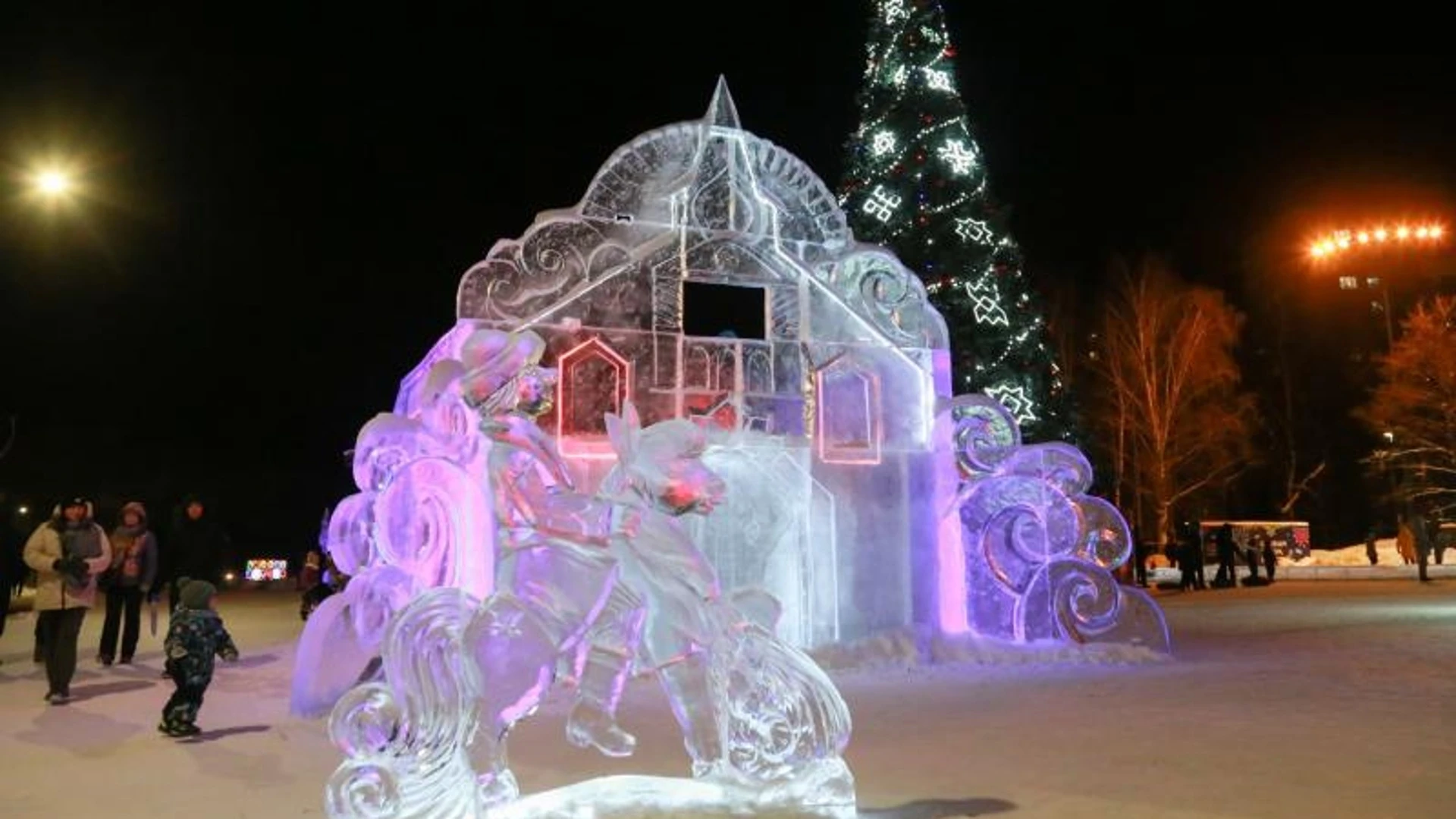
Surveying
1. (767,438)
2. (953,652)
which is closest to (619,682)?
(767,438)

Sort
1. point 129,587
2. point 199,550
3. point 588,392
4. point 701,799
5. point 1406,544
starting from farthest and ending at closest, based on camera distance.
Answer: point 1406,544, point 129,587, point 588,392, point 199,550, point 701,799

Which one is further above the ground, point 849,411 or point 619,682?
point 849,411

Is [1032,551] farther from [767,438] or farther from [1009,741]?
[1009,741]

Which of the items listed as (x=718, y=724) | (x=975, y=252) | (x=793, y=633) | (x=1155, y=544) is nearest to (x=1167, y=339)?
(x=1155, y=544)

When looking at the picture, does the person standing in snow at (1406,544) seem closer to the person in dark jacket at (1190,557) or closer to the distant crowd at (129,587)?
the person in dark jacket at (1190,557)

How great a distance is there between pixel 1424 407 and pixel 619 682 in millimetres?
35581

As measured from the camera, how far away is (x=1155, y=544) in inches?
1225

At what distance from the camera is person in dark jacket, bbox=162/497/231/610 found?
8188mm

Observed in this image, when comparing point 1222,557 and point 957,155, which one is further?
point 1222,557

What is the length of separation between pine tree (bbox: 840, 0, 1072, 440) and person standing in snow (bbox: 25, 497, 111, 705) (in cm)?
1504

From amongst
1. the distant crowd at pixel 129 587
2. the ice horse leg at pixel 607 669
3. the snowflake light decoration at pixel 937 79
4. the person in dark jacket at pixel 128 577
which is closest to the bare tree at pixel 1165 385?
the snowflake light decoration at pixel 937 79

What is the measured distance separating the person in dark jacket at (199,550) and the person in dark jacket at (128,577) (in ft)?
11.7

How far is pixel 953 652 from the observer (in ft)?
37.8

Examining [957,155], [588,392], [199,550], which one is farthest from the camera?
[957,155]
